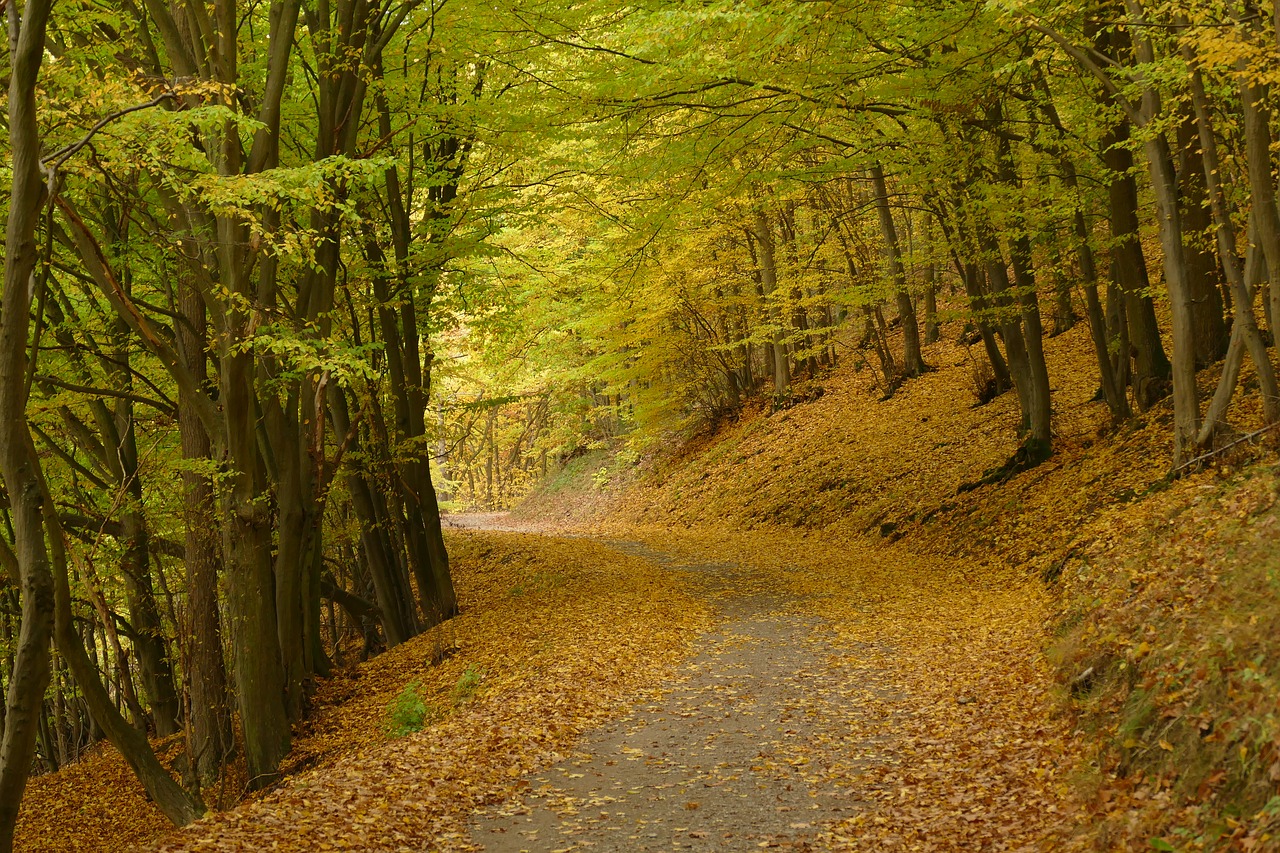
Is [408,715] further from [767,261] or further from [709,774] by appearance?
[767,261]

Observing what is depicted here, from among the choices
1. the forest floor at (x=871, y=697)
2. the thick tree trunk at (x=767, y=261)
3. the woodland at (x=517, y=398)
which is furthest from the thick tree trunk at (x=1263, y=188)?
the thick tree trunk at (x=767, y=261)

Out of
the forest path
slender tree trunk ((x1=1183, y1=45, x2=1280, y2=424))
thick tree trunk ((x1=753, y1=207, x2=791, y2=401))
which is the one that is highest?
thick tree trunk ((x1=753, y1=207, x2=791, y2=401))

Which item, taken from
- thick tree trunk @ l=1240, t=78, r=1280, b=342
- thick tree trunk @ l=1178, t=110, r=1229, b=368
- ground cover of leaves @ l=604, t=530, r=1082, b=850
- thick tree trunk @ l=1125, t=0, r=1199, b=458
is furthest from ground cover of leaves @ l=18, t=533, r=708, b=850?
thick tree trunk @ l=1178, t=110, r=1229, b=368

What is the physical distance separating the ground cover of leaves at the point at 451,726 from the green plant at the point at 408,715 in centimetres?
Result: 16

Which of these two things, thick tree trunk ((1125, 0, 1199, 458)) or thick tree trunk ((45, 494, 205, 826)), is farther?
thick tree trunk ((1125, 0, 1199, 458))

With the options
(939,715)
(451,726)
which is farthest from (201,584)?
(939,715)

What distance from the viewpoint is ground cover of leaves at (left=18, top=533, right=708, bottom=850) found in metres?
6.09

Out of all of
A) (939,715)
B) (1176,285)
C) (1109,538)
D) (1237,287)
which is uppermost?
(1176,285)

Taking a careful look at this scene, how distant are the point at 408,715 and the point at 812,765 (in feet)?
16.6

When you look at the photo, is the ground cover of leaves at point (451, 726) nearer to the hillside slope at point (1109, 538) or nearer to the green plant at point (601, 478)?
the hillside slope at point (1109, 538)

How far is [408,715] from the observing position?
9930 mm

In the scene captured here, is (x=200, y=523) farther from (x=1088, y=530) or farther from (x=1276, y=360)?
(x=1276, y=360)

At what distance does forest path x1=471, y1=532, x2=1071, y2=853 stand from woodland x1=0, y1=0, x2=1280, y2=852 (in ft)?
0.21

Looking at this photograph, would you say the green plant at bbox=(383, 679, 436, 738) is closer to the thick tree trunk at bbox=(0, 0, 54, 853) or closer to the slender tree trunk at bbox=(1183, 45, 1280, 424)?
the thick tree trunk at bbox=(0, 0, 54, 853)
